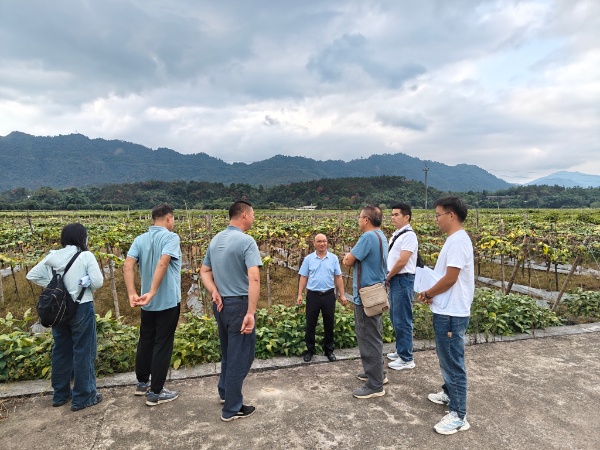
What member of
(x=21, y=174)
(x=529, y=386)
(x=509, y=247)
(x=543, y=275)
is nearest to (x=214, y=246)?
(x=529, y=386)

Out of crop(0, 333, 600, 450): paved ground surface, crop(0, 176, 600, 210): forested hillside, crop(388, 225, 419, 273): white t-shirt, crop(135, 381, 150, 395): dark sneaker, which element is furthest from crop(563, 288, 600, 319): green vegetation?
crop(0, 176, 600, 210): forested hillside

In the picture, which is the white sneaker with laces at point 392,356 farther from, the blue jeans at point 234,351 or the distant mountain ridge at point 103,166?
the distant mountain ridge at point 103,166

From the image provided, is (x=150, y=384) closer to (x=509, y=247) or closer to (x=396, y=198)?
(x=509, y=247)

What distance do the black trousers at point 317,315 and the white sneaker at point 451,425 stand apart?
1.55m

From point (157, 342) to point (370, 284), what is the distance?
209cm

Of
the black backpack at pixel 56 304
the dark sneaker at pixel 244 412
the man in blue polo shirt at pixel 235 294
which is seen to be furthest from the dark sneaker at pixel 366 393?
the black backpack at pixel 56 304

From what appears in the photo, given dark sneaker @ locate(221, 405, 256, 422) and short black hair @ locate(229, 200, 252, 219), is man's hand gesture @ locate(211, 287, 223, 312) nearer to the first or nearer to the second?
short black hair @ locate(229, 200, 252, 219)

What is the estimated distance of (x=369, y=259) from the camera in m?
3.18

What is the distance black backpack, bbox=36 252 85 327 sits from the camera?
104 inches

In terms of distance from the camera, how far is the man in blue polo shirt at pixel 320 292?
3.83 metres

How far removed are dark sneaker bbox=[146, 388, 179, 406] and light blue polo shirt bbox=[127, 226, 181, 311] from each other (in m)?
0.80

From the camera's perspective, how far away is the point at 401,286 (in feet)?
12.0

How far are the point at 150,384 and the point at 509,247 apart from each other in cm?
669

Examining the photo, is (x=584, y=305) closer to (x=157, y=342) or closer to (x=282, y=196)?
(x=157, y=342)
